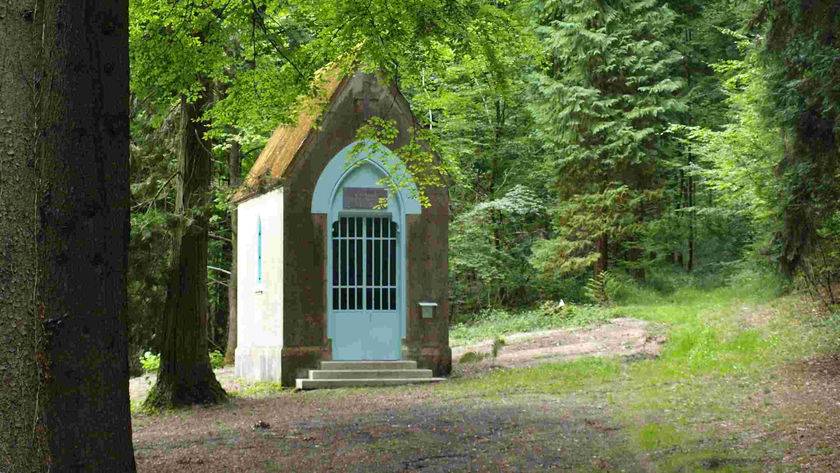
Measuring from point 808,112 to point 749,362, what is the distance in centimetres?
455

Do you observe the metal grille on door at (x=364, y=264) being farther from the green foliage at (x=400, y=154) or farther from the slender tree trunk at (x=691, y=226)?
the slender tree trunk at (x=691, y=226)

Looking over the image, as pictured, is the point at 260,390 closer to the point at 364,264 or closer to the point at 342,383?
the point at 342,383

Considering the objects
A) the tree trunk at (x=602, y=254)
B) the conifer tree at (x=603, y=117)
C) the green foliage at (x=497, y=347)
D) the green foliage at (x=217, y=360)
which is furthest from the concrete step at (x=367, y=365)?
the tree trunk at (x=602, y=254)

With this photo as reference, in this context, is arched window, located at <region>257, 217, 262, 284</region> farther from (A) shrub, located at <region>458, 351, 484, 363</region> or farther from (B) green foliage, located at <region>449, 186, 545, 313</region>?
(B) green foliage, located at <region>449, 186, 545, 313</region>

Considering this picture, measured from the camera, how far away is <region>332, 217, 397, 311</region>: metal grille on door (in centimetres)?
1872

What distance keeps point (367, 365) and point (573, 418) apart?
6840 mm

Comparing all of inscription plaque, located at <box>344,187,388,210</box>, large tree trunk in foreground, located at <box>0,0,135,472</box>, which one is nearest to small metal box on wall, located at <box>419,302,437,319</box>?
inscription plaque, located at <box>344,187,388,210</box>

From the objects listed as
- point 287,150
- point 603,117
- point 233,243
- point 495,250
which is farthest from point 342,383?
point 495,250

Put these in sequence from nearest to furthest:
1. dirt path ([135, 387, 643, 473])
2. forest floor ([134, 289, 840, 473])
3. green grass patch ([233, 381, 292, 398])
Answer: forest floor ([134, 289, 840, 473]) → dirt path ([135, 387, 643, 473]) → green grass patch ([233, 381, 292, 398])

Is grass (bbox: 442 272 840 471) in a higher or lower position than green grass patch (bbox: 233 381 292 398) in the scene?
higher

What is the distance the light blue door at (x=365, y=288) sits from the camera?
61.1 feet

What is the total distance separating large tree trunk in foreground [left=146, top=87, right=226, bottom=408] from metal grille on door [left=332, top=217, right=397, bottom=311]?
3.95m

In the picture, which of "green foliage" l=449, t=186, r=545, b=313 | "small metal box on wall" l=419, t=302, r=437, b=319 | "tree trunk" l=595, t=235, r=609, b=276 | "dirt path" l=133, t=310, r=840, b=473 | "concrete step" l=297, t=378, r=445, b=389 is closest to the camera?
"dirt path" l=133, t=310, r=840, b=473

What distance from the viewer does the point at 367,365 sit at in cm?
1833
